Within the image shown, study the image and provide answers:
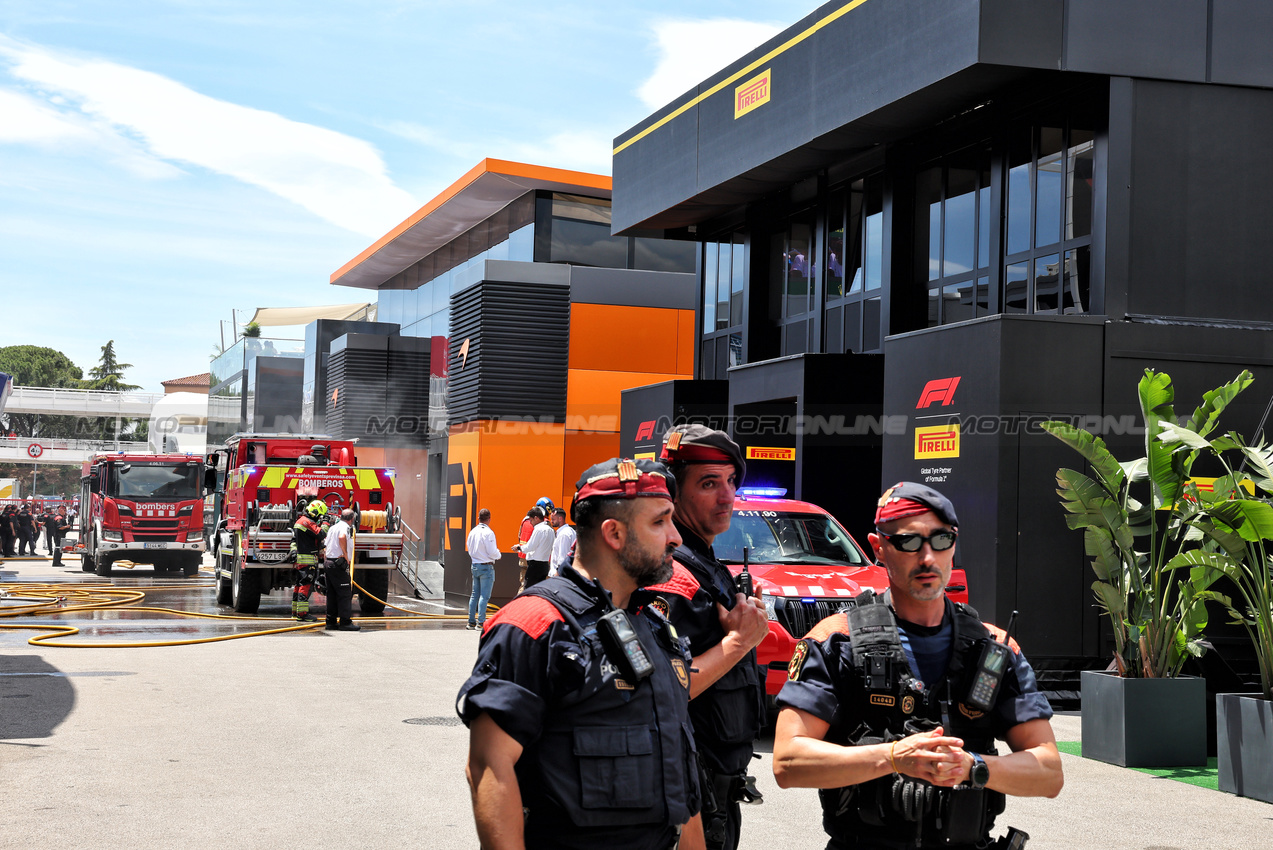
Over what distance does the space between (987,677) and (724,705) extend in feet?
3.88

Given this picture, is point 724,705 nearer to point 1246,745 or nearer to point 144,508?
point 1246,745

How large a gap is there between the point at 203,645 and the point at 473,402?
36.4 feet

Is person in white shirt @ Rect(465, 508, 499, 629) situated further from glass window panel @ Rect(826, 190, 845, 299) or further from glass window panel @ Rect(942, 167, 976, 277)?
glass window panel @ Rect(942, 167, 976, 277)

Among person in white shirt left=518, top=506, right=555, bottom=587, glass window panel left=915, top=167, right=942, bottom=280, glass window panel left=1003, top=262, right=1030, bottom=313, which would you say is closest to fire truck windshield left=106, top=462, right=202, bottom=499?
person in white shirt left=518, top=506, right=555, bottom=587

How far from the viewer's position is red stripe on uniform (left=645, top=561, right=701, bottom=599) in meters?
4.27

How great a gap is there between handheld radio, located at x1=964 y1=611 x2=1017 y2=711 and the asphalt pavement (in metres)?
4.04

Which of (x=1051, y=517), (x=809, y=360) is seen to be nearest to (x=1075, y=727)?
(x=1051, y=517)

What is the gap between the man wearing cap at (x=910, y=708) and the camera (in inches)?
127

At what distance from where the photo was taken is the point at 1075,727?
39.1 ft

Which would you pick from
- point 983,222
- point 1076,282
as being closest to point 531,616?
point 1076,282

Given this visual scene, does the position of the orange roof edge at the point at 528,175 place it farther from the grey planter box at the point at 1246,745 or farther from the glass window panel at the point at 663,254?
the grey planter box at the point at 1246,745

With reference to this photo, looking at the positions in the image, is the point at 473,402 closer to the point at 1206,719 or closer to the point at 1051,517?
the point at 1051,517

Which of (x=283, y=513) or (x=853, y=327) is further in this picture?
(x=283, y=513)

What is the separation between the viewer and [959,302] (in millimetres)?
18125
